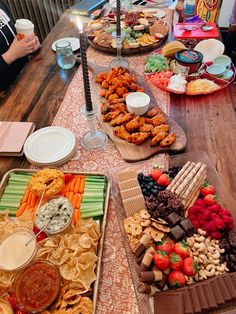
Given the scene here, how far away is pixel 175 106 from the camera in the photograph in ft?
6.27

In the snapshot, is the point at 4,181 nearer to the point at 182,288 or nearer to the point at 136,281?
the point at 136,281

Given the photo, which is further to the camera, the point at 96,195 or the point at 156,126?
the point at 156,126

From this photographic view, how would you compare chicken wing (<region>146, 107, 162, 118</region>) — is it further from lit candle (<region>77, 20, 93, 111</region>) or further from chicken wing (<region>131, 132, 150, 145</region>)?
lit candle (<region>77, 20, 93, 111</region>)

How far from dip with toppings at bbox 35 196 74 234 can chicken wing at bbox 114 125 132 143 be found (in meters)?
0.56

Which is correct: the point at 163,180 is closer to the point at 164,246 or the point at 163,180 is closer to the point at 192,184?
the point at 192,184

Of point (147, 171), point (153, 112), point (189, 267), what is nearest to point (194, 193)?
point (147, 171)

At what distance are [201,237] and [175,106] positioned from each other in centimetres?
100

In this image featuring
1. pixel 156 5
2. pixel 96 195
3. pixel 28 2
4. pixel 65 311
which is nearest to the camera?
pixel 65 311

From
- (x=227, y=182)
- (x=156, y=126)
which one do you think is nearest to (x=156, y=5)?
(x=156, y=126)

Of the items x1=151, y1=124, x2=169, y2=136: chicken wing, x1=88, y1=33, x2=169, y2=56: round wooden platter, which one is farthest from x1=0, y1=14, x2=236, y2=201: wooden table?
x1=88, y1=33, x2=169, y2=56: round wooden platter

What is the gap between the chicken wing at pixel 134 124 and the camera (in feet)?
5.52

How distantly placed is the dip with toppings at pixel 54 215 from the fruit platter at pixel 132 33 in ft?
5.27

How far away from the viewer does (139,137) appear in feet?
5.32

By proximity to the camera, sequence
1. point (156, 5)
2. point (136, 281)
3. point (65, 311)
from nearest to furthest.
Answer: point (65, 311), point (136, 281), point (156, 5)
